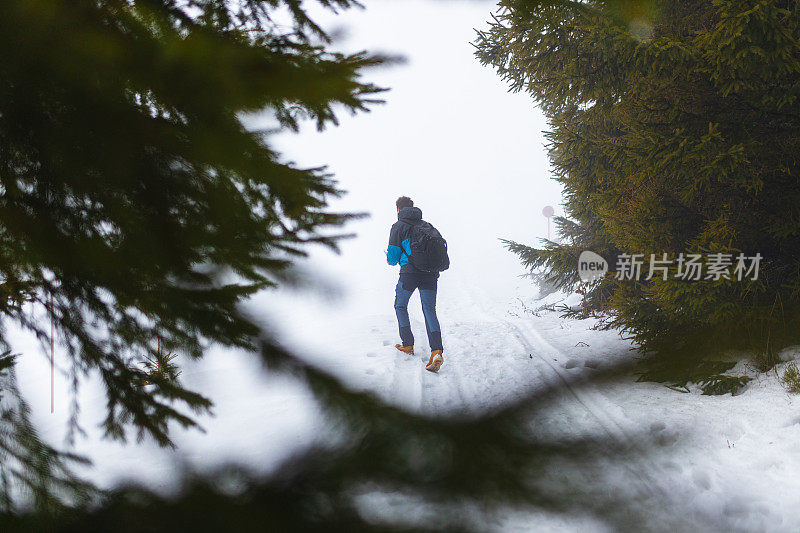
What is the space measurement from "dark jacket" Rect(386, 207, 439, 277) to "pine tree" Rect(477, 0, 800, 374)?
2.46 meters

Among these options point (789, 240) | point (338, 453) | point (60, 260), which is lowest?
point (338, 453)

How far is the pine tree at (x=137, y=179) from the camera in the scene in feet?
2.93

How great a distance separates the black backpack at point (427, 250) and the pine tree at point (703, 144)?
229 cm

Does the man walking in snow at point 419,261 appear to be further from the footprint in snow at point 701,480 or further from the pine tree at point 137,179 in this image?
the pine tree at point 137,179

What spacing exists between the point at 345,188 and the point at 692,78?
474 centimetres

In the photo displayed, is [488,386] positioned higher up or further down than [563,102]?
further down

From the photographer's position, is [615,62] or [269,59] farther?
[615,62]

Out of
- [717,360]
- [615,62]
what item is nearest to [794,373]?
[717,360]

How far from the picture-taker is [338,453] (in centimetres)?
76

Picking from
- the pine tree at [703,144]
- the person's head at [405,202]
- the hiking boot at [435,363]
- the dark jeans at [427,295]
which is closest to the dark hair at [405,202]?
the person's head at [405,202]

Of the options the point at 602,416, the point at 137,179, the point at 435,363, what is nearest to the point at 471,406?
the point at 137,179

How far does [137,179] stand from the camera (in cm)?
102

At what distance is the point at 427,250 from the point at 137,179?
4.33 m

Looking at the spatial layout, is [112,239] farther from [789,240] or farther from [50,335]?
[789,240]
